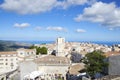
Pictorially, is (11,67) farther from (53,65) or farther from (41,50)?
(53,65)

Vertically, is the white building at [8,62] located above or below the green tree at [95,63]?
below

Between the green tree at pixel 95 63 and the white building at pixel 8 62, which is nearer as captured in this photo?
the green tree at pixel 95 63

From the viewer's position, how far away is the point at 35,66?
53.7 metres

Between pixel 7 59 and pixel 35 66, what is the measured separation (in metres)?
33.3

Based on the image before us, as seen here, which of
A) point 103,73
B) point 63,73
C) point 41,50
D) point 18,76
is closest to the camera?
point 103,73

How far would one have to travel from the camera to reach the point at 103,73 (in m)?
39.2

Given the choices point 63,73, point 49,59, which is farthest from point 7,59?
point 63,73

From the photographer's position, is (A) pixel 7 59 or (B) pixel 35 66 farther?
(A) pixel 7 59

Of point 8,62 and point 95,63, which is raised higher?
point 95,63

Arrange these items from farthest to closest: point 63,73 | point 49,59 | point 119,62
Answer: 1. point 49,59
2. point 63,73
3. point 119,62

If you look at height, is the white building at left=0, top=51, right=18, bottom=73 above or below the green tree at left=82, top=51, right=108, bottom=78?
below

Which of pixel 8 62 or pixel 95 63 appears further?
pixel 8 62

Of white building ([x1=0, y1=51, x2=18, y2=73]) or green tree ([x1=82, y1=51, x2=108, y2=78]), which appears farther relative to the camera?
white building ([x1=0, y1=51, x2=18, y2=73])

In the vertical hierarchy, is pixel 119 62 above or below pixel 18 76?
above
